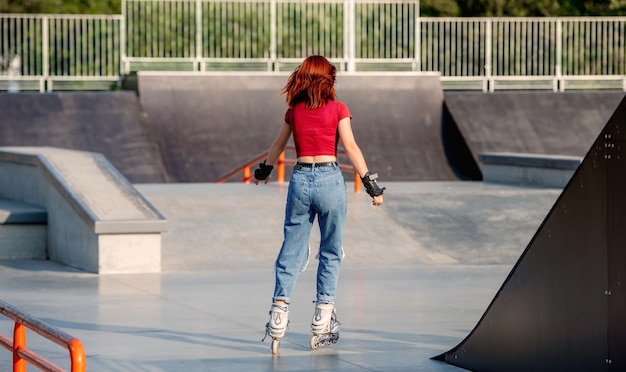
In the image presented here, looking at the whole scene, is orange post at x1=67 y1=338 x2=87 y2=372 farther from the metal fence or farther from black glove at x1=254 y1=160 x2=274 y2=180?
the metal fence

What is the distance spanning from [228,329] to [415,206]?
25.3 ft

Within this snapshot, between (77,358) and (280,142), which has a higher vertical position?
(280,142)

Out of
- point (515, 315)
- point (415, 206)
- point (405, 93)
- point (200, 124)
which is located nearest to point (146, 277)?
point (415, 206)

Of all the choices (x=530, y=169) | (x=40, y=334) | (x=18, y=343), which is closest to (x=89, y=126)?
(x=530, y=169)

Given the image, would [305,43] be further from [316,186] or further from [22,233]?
[316,186]

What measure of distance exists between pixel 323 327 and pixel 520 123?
19855 millimetres

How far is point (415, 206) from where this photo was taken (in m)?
17.1

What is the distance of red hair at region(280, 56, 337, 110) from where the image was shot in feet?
27.8

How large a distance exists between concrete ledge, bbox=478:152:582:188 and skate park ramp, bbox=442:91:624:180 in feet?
11.2

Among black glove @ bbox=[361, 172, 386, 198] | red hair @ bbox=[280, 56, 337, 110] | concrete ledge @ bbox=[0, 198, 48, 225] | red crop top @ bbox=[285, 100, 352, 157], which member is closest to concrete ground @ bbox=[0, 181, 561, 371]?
concrete ledge @ bbox=[0, 198, 48, 225]

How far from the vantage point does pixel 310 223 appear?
856cm

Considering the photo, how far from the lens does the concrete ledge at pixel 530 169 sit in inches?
773

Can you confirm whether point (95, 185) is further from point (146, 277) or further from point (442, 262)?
point (442, 262)

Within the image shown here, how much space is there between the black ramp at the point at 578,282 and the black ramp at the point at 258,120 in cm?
A: 1804
